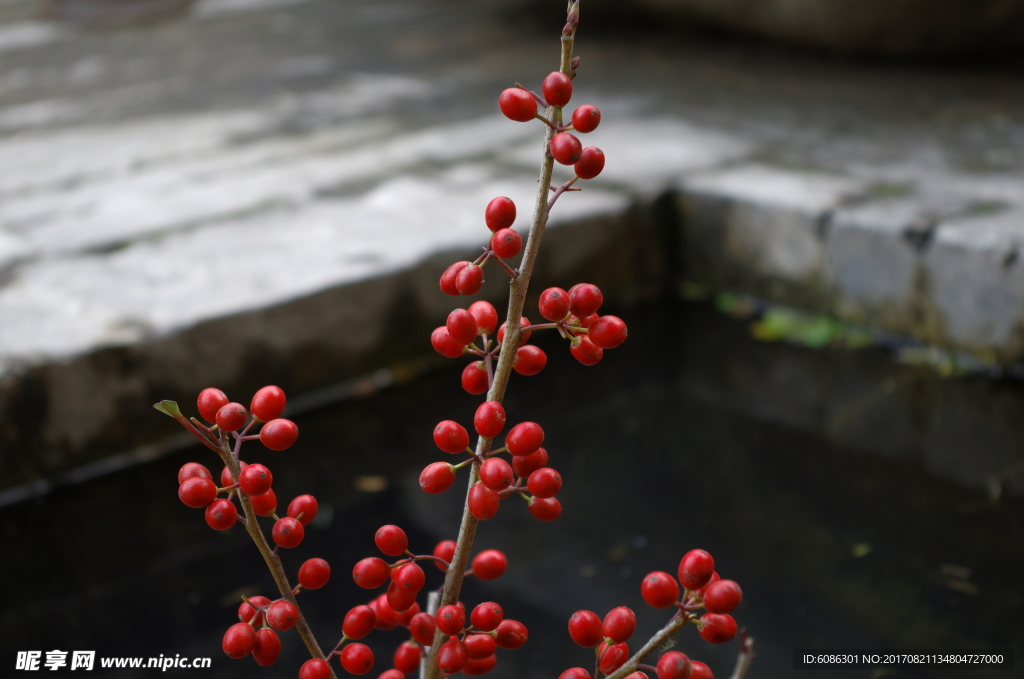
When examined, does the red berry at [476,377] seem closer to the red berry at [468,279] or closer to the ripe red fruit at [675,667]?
the red berry at [468,279]

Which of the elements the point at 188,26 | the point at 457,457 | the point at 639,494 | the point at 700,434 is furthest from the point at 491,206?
the point at 188,26

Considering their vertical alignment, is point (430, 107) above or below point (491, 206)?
below

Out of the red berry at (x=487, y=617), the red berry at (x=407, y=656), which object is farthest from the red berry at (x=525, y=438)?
the red berry at (x=407, y=656)

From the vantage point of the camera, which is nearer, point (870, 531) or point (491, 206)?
point (491, 206)

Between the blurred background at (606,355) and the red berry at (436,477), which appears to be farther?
the blurred background at (606,355)

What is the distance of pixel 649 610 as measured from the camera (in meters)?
1.07

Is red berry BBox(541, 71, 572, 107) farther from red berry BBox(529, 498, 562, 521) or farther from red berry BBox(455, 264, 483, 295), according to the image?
red berry BBox(529, 498, 562, 521)

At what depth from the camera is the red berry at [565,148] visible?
1.39ft

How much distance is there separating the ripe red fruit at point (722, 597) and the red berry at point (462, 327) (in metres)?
0.17

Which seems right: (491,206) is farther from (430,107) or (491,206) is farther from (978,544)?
(430,107)

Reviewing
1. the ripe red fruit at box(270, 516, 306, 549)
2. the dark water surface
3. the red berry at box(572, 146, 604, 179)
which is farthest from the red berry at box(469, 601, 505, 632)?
the dark water surface

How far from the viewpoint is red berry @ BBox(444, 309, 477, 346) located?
1.58 feet

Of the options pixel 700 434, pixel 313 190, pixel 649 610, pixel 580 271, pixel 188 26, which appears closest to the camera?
pixel 649 610

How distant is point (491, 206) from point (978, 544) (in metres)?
0.97
